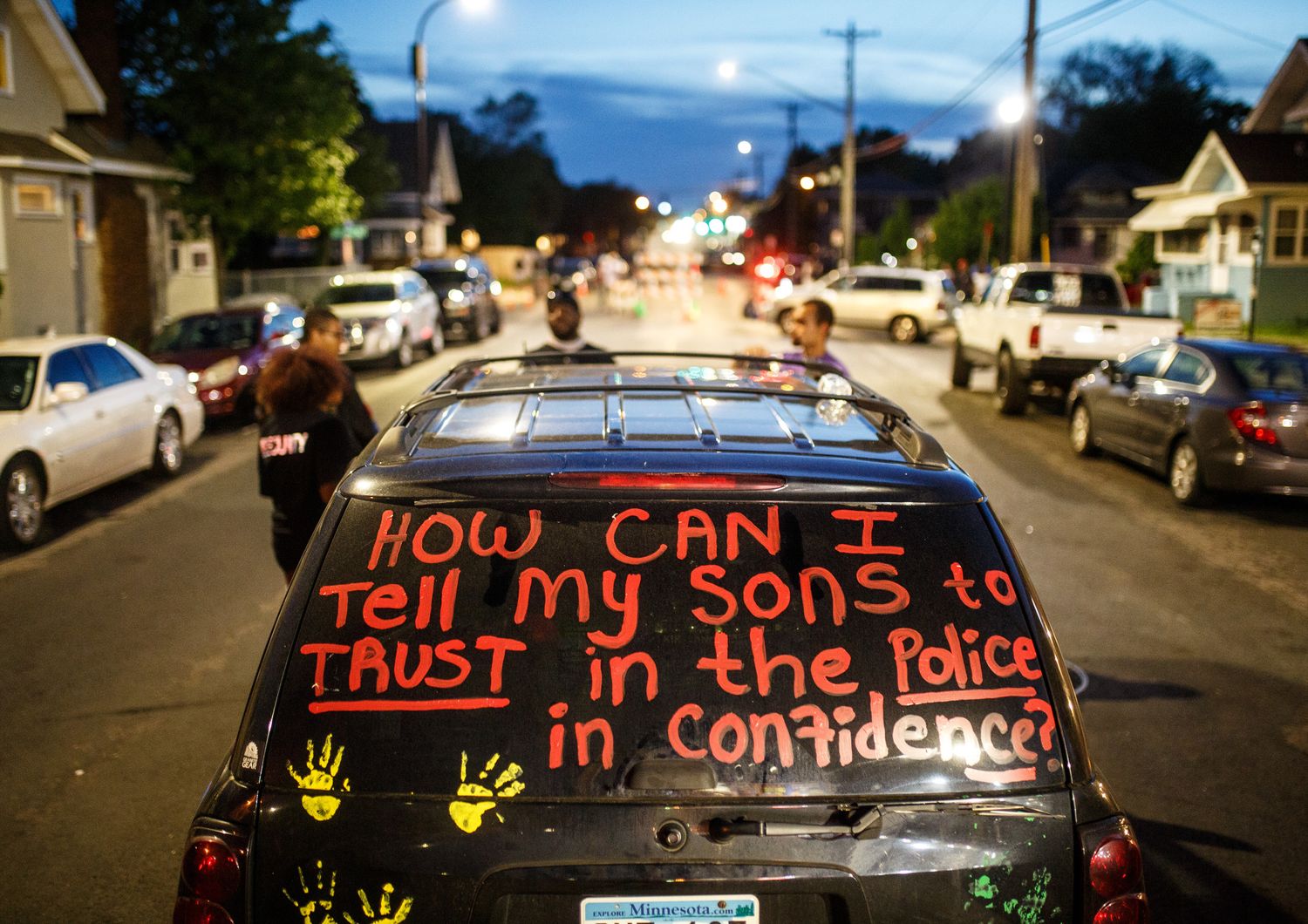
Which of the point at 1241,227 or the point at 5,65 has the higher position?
the point at 5,65

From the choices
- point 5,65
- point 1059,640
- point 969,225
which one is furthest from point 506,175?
point 1059,640

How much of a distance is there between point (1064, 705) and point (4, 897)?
3886 millimetres

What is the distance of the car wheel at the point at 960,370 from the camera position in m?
22.0

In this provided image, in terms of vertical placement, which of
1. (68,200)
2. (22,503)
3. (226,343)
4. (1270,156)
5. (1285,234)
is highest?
(1270,156)

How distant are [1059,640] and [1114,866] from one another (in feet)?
19.7

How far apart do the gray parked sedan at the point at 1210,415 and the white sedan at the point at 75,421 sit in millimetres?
10019

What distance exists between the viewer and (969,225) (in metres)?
54.8

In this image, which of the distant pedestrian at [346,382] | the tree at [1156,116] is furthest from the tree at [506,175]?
the distant pedestrian at [346,382]

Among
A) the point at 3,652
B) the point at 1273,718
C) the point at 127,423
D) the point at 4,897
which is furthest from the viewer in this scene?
the point at 127,423

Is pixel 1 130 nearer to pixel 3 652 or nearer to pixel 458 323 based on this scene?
pixel 458 323

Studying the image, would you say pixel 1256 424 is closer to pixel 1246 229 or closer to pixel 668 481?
pixel 668 481

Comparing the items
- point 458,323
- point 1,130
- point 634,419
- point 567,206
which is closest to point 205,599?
point 634,419

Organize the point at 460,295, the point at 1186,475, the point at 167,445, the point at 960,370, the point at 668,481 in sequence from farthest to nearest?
1. the point at 460,295
2. the point at 960,370
3. the point at 167,445
4. the point at 1186,475
5. the point at 668,481

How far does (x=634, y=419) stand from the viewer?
3.36 metres
